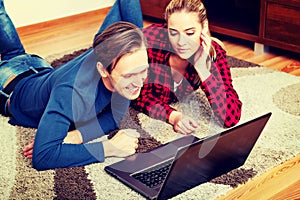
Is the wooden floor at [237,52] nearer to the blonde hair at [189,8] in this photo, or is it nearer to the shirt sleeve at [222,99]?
the shirt sleeve at [222,99]

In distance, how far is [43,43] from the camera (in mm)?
2854

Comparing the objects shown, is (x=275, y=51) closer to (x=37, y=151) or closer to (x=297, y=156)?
(x=297, y=156)

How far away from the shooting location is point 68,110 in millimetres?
1475

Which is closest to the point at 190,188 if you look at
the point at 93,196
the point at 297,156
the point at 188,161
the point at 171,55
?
the point at 188,161

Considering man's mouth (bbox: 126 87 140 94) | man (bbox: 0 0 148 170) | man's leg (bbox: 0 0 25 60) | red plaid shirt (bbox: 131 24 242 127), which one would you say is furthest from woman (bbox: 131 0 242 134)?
man's leg (bbox: 0 0 25 60)

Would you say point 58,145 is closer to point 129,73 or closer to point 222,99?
point 129,73

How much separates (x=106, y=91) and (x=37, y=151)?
0.29m

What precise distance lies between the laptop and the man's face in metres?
0.21

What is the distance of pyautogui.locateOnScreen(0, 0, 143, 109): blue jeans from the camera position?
189 centimetres

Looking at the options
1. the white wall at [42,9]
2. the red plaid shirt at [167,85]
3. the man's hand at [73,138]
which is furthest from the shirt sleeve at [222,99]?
the white wall at [42,9]

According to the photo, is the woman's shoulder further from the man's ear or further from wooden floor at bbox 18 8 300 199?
wooden floor at bbox 18 8 300 199

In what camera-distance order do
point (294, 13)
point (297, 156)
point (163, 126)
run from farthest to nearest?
point (294, 13) < point (163, 126) < point (297, 156)

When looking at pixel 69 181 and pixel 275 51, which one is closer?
pixel 69 181

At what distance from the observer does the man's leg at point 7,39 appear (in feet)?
6.64
